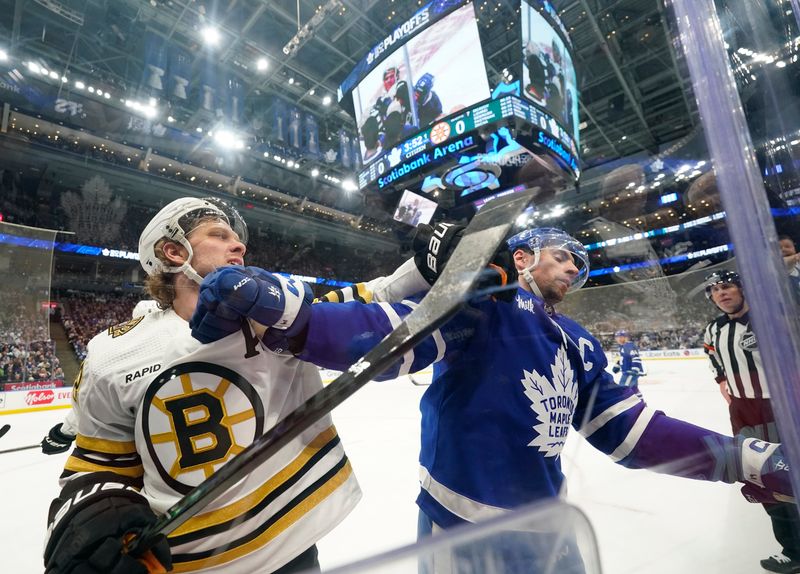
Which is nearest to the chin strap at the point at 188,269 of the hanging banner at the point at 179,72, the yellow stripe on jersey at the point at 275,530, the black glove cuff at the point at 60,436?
the yellow stripe on jersey at the point at 275,530

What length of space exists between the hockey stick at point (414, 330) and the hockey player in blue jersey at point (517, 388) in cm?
4

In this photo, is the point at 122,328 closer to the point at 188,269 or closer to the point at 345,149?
the point at 188,269

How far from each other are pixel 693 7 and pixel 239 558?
0.81m

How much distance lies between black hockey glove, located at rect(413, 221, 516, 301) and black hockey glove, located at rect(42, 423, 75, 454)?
1.01m

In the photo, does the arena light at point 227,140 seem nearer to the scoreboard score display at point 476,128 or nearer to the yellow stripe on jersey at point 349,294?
the scoreboard score display at point 476,128

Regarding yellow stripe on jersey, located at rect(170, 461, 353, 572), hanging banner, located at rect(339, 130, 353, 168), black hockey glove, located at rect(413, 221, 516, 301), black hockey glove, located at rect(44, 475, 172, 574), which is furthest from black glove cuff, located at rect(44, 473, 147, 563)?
hanging banner, located at rect(339, 130, 353, 168)

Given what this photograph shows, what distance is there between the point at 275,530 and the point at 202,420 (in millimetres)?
200

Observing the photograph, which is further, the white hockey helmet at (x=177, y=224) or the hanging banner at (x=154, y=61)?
the hanging banner at (x=154, y=61)

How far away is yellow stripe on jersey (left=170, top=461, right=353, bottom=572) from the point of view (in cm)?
52

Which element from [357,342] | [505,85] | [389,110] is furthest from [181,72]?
[357,342]

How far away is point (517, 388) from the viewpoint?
1.24 ft

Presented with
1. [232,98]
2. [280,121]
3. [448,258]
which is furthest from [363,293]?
[232,98]

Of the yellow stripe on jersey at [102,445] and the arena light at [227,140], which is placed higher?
the arena light at [227,140]

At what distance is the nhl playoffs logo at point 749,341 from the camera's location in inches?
11.1
